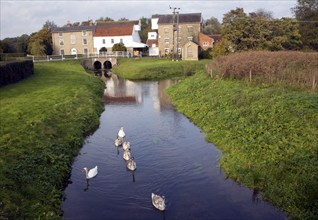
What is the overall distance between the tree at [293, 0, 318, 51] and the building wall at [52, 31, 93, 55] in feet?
165

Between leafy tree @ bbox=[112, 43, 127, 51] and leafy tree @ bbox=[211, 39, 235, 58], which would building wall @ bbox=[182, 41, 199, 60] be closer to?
leafy tree @ bbox=[211, 39, 235, 58]

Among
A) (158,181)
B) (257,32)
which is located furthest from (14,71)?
(257,32)

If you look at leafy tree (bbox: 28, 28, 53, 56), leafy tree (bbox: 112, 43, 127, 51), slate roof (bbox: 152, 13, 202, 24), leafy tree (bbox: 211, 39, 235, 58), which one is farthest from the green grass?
leafy tree (bbox: 28, 28, 53, 56)

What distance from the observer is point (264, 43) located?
5316 cm

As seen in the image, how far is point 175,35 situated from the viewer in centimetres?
8069

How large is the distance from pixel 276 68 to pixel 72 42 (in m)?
67.7

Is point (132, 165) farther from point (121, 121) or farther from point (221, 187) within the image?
point (121, 121)

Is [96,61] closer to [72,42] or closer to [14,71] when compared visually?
[72,42]

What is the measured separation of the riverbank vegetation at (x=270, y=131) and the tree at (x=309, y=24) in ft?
A: 104

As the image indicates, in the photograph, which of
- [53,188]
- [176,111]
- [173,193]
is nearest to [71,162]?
[53,188]

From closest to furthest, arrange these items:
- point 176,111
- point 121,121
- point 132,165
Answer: point 132,165 < point 121,121 < point 176,111

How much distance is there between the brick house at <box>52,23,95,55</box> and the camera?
86375 mm

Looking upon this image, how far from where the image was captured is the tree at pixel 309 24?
5795 cm

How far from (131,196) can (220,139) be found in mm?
8213
